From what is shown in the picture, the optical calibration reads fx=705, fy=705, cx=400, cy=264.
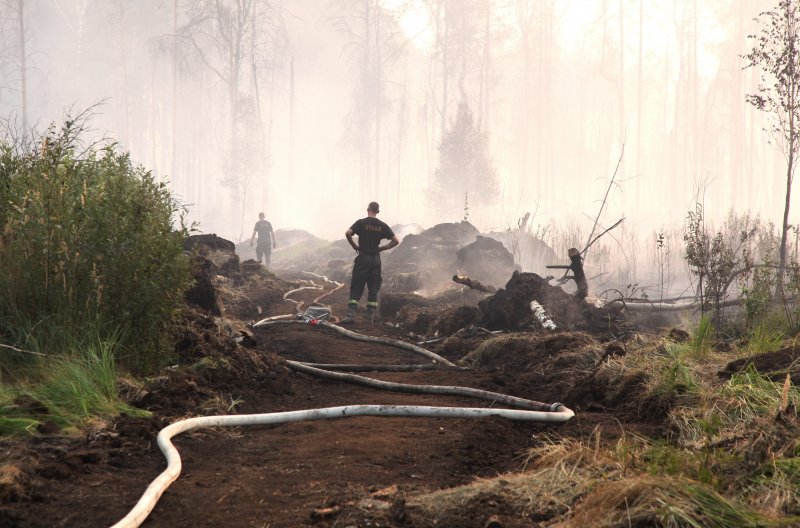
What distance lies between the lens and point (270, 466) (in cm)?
410

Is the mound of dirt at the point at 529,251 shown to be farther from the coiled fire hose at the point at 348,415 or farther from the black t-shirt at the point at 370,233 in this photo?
the coiled fire hose at the point at 348,415

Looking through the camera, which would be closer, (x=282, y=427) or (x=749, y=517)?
(x=749, y=517)

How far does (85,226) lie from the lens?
555 centimetres

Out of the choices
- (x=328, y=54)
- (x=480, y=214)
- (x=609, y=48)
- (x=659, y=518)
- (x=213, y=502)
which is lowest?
(x=213, y=502)

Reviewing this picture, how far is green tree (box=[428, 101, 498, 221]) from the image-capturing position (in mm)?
36750

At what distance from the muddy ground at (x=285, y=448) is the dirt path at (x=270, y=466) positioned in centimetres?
1

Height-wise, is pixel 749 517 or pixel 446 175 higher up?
pixel 446 175

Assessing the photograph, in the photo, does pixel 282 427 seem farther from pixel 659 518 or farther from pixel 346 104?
pixel 346 104

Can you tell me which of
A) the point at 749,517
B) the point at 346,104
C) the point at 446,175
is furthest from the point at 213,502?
the point at 346,104

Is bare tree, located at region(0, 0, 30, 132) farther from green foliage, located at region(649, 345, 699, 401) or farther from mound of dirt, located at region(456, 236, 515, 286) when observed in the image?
green foliage, located at region(649, 345, 699, 401)

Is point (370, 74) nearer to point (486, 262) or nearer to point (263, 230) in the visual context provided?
point (263, 230)

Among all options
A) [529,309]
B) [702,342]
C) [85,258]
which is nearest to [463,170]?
[529,309]

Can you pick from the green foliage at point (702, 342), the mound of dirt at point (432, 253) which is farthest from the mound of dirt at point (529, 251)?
the green foliage at point (702, 342)

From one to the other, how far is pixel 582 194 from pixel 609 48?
42.4ft
